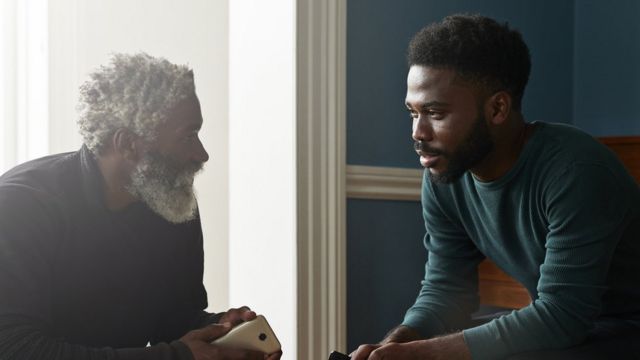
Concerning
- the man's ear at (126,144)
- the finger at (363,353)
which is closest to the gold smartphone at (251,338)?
the finger at (363,353)

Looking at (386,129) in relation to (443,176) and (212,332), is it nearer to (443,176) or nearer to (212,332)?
(443,176)

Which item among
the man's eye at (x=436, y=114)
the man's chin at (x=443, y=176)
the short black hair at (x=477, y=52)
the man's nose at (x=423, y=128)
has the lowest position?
the man's chin at (x=443, y=176)

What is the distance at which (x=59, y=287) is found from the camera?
5.74 ft

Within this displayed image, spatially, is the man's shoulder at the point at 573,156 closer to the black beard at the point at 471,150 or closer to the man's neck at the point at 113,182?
the black beard at the point at 471,150

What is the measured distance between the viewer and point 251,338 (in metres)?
1.77

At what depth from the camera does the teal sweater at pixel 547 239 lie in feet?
6.00

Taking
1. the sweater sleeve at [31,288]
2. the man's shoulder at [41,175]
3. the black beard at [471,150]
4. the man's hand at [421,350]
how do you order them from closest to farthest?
the sweater sleeve at [31,288]
the man's shoulder at [41,175]
the man's hand at [421,350]
the black beard at [471,150]

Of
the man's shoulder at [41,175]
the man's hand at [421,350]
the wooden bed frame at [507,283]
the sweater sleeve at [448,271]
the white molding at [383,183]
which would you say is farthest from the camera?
the white molding at [383,183]

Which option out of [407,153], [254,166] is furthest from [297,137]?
[407,153]

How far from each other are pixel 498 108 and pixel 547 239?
32 cm

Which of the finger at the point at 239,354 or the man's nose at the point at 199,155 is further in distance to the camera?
the man's nose at the point at 199,155

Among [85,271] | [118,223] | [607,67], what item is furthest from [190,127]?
[607,67]

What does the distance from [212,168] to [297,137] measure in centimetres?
56

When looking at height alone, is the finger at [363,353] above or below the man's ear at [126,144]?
below
